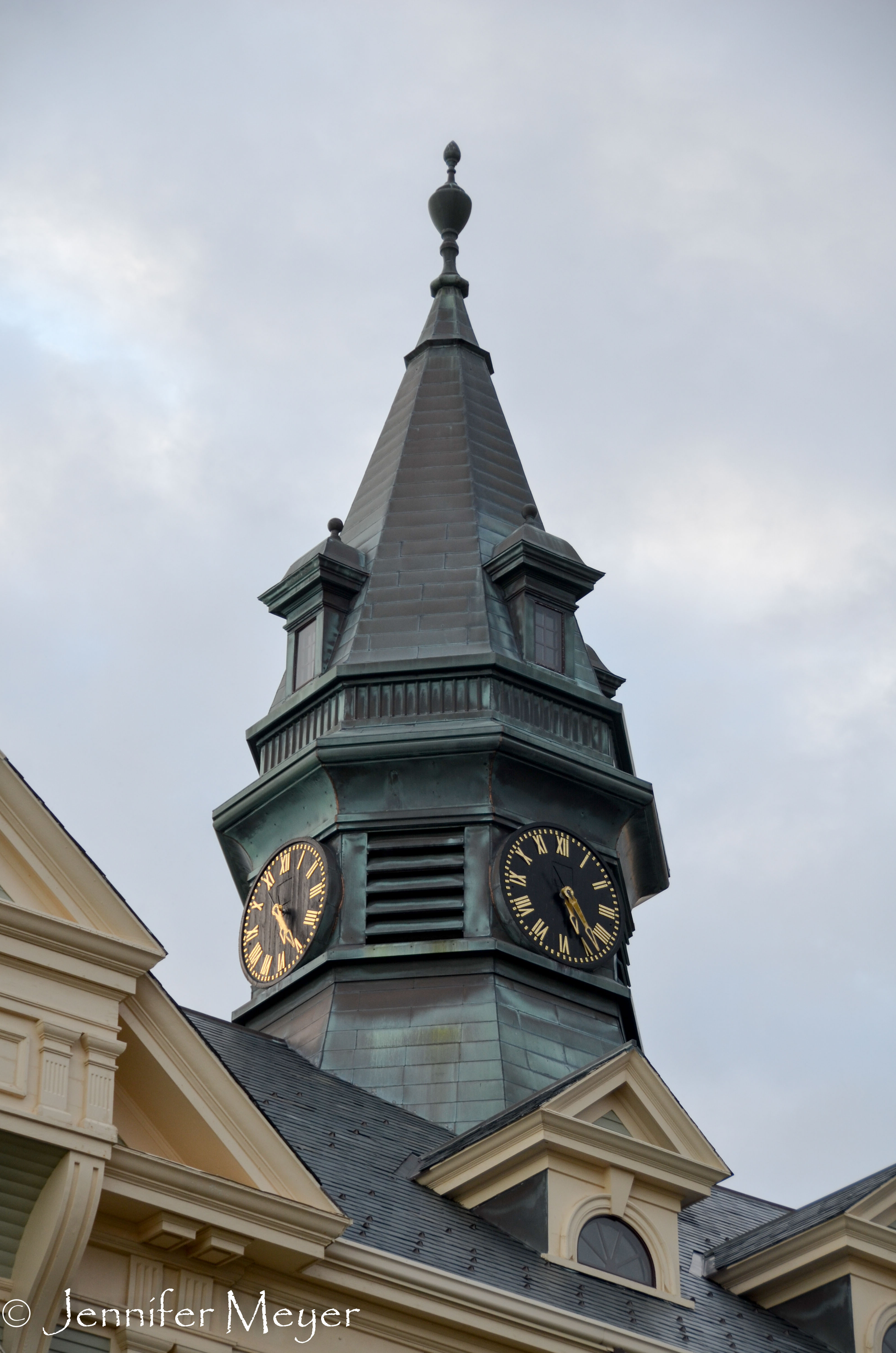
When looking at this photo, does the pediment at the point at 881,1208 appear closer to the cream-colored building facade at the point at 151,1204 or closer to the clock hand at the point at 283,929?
the cream-colored building facade at the point at 151,1204

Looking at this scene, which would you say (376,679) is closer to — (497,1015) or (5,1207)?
(497,1015)

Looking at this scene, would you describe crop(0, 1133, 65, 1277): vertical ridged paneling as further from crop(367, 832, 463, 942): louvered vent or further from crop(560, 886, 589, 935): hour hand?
crop(560, 886, 589, 935): hour hand

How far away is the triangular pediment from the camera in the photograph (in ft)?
84.4

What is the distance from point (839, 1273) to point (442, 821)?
353 inches

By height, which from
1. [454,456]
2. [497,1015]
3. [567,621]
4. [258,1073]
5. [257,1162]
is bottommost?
[257,1162]

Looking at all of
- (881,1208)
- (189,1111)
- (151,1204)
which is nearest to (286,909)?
(881,1208)

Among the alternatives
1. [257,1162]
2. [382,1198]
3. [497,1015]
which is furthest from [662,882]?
[257,1162]

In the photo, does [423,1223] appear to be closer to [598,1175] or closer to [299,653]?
[598,1175]

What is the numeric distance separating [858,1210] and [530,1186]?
3.81 metres

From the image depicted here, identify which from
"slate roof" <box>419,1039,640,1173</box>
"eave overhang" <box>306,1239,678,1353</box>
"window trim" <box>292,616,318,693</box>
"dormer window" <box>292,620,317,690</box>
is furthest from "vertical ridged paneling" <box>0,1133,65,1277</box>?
"dormer window" <box>292,620,317,690</box>

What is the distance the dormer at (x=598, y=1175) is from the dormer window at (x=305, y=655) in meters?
11.1

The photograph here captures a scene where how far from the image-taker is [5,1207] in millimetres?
19234

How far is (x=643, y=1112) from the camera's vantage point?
25.9 metres

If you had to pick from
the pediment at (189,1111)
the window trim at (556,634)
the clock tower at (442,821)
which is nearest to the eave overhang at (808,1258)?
the clock tower at (442,821)
